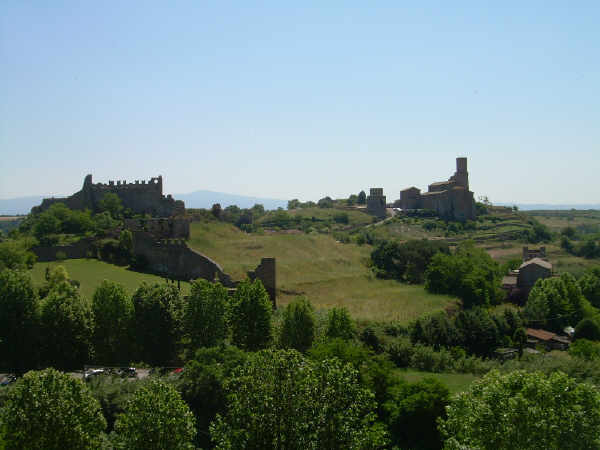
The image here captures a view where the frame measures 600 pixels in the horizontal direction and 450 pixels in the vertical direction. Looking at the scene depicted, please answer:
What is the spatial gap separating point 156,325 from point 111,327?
7.88 ft

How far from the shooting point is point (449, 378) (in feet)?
102

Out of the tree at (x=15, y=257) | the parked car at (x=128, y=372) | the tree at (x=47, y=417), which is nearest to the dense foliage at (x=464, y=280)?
the parked car at (x=128, y=372)

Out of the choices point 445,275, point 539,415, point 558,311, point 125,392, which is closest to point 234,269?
point 445,275

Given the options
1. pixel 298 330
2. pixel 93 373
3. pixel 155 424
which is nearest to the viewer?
pixel 155 424

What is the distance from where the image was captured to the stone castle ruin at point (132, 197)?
219 ft

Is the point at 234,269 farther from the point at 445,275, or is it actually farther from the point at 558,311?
the point at 558,311

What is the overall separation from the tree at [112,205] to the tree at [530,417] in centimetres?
5302

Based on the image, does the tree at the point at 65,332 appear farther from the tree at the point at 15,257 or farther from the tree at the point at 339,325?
the tree at the point at 339,325

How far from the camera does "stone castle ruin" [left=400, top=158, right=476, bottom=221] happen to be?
103m

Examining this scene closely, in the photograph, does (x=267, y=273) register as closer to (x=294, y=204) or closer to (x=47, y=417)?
(x=47, y=417)

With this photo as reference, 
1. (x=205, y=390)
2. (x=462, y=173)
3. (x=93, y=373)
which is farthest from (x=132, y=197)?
(x=462, y=173)

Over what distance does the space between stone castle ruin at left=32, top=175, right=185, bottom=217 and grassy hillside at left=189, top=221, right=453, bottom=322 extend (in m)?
7.13

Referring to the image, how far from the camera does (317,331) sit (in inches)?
1363

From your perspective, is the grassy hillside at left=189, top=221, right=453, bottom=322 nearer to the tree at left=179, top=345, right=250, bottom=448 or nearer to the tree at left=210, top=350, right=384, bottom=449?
the tree at left=179, top=345, right=250, bottom=448
